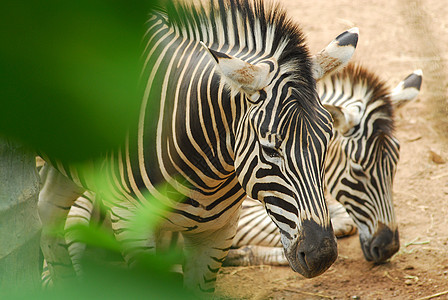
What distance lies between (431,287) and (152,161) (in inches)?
100

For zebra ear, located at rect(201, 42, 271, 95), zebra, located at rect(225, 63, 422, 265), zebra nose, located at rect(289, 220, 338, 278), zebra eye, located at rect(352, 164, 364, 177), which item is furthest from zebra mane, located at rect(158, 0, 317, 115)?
zebra eye, located at rect(352, 164, 364, 177)

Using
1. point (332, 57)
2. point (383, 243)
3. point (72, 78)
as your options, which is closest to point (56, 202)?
point (332, 57)

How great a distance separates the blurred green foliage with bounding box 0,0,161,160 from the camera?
20.5 inches

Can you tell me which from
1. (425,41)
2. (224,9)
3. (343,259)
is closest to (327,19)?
(343,259)

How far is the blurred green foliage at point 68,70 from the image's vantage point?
52 centimetres

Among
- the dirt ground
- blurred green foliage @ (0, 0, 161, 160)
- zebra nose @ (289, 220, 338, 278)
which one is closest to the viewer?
blurred green foliage @ (0, 0, 161, 160)

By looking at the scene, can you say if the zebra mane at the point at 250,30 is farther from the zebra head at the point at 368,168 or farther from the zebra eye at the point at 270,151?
the zebra head at the point at 368,168

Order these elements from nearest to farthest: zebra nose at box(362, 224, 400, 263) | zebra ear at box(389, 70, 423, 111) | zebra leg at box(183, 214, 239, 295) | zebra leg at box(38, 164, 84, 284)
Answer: zebra leg at box(183, 214, 239, 295) < zebra leg at box(38, 164, 84, 284) < zebra nose at box(362, 224, 400, 263) < zebra ear at box(389, 70, 423, 111)

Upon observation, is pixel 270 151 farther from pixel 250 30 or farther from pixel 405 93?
pixel 405 93

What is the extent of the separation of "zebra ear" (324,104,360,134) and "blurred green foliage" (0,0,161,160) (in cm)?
392

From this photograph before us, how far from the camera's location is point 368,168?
4.55 m

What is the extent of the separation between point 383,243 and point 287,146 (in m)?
2.26

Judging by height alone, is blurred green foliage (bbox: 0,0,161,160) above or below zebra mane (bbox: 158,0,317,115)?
below

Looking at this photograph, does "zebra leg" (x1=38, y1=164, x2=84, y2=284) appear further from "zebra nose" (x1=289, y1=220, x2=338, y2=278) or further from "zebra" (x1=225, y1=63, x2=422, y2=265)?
"zebra nose" (x1=289, y1=220, x2=338, y2=278)
